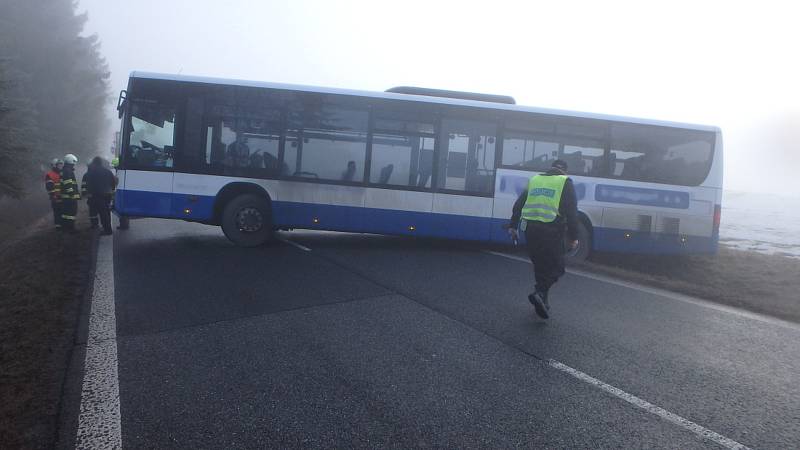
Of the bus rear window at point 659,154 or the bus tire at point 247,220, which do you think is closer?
the bus tire at point 247,220

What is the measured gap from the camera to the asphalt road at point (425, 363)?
3.25 meters

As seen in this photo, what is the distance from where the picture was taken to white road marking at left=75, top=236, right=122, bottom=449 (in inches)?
118

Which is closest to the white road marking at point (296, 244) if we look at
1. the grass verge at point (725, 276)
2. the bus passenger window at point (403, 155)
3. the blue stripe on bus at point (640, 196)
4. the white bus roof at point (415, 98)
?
the bus passenger window at point (403, 155)

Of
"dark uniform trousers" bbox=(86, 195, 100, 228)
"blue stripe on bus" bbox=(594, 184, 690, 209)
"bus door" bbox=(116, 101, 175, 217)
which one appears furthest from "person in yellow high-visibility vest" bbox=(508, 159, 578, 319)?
"dark uniform trousers" bbox=(86, 195, 100, 228)

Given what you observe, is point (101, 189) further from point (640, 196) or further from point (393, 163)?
point (640, 196)

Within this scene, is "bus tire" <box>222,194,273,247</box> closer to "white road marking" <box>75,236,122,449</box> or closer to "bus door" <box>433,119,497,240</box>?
"bus door" <box>433,119,497,240</box>

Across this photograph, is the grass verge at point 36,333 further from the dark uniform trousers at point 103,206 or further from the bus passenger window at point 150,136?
the dark uniform trousers at point 103,206

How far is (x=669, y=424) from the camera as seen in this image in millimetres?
3457

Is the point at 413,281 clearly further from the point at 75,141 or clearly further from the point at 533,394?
the point at 75,141

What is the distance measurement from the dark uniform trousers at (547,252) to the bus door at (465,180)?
485 centimetres

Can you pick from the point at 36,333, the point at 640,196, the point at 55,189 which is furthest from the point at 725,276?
the point at 55,189

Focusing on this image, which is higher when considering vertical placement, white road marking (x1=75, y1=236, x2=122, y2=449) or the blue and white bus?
the blue and white bus

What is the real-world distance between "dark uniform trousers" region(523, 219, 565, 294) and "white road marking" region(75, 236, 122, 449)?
4.26m

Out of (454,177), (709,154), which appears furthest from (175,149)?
(709,154)
